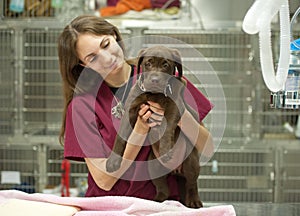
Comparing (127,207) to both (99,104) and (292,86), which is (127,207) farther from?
(292,86)

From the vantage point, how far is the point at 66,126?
5.05 ft

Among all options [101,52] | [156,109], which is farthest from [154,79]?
[101,52]

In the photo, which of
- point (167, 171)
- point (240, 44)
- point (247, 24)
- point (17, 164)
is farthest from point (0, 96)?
point (247, 24)

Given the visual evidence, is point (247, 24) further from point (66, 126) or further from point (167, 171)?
point (66, 126)

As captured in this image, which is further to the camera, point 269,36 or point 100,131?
point 100,131

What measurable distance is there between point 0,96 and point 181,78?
70.5 inches

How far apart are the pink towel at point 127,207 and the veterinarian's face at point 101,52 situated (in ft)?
1.19

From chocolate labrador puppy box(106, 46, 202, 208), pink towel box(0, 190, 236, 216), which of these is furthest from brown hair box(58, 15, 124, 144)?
pink towel box(0, 190, 236, 216)

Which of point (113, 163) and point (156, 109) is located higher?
point (156, 109)

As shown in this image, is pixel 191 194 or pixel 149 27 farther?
pixel 149 27

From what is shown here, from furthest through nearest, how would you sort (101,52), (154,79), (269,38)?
(101,52) → (154,79) → (269,38)

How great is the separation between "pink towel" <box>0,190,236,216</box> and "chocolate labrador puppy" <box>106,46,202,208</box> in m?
0.18

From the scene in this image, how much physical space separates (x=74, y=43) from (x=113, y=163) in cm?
33

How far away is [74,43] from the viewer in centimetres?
148
